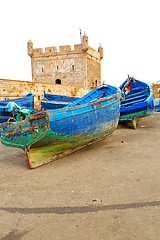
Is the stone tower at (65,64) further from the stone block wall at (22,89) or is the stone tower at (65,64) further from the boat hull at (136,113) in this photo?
the boat hull at (136,113)

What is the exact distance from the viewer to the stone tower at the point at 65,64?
26156mm

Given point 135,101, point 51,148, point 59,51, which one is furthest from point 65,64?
point 51,148

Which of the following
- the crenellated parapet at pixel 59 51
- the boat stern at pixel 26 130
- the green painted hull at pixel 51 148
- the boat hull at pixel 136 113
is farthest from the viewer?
the crenellated parapet at pixel 59 51

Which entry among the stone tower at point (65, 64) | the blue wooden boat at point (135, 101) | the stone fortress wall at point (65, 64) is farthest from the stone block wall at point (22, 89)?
the stone tower at point (65, 64)

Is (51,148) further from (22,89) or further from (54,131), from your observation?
(22,89)

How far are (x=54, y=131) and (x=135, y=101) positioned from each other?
Result: 5.69 m

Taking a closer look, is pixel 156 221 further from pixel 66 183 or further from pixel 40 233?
pixel 66 183

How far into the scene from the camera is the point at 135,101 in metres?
8.58

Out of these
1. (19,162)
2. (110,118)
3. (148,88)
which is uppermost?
(148,88)

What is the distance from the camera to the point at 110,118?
5539 millimetres

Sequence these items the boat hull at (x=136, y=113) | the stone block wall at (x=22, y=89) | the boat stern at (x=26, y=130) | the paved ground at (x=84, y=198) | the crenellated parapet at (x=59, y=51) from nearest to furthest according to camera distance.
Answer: the paved ground at (x=84, y=198)
the boat stern at (x=26, y=130)
the boat hull at (x=136, y=113)
the stone block wall at (x=22, y=89)
the crenellated parapet at (x=59, y=51)

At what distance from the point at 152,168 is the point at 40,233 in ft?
8.18

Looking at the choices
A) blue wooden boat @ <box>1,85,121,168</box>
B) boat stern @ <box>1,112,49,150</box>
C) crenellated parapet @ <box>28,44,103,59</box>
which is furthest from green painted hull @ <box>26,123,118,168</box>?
crenellated parapet @ <box>28,44,103,59</box>

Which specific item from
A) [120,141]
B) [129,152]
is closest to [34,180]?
[129,152]
